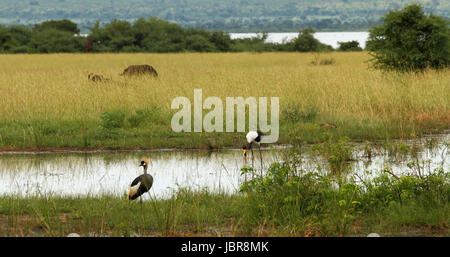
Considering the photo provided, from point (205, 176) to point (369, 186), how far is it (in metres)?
2.69

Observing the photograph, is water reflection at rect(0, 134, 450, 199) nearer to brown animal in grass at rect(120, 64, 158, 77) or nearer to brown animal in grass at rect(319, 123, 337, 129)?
brown animal in grass at rect(319, 123, 337, 129)

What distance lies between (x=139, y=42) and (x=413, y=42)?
26.8 metres

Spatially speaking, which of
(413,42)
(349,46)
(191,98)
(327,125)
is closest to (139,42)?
(349,46)

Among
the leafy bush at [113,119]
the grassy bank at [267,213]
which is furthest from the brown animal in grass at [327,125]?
the grassy bank at [267,213]

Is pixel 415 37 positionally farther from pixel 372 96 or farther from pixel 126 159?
pixel 126 159

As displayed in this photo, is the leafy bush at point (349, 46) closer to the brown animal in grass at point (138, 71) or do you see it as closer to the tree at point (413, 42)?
the tree at point (413, 42)

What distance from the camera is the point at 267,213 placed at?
6250mm

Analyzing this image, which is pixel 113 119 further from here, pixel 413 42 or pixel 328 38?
pixel 328 38

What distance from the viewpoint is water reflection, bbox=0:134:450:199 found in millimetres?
8180

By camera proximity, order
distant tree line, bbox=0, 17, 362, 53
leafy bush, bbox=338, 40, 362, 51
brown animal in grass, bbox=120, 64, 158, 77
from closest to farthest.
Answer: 1. brown animal in grass, bbox=120, 64, 158, 77
2. distant tree line, bbox=0, 17, 362, 53
3. leafy bush, bbox=338, 40, 362, 51

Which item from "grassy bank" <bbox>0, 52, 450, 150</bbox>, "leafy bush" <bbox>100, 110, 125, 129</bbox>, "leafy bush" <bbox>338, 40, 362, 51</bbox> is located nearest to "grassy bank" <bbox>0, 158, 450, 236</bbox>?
"grassy bank" <bbox>0, 52, 450, 150</bbox>

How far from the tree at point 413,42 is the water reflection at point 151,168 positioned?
830cm

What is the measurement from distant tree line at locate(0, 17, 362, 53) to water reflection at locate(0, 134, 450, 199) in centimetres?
2989

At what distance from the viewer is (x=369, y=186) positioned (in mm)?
6922
